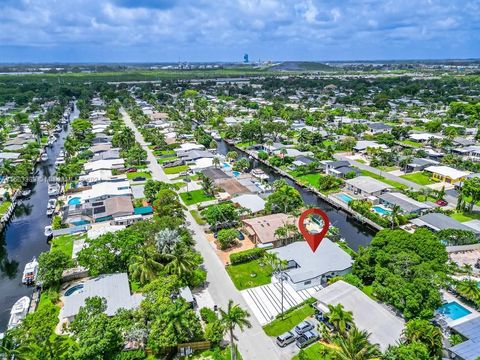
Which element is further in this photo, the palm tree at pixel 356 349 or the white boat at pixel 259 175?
the white boat at pixel 259 175

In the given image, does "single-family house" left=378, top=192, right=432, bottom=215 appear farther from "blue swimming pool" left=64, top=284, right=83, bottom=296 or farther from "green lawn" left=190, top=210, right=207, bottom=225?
"blue swimming pool" left=64, top=284, right=83, bottom=296

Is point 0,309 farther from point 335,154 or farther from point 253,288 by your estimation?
point 335,154

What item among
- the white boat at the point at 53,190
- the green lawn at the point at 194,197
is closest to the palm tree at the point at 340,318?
the green lawn at the point at 194,197

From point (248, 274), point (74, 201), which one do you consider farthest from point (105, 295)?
point (74, 201)

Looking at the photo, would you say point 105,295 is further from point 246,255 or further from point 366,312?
point 366,312

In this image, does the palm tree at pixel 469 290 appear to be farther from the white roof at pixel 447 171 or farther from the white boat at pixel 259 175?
the white boat at pixel 259 175

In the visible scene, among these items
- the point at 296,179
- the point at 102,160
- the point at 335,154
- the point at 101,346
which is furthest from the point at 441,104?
the point at 101,346
